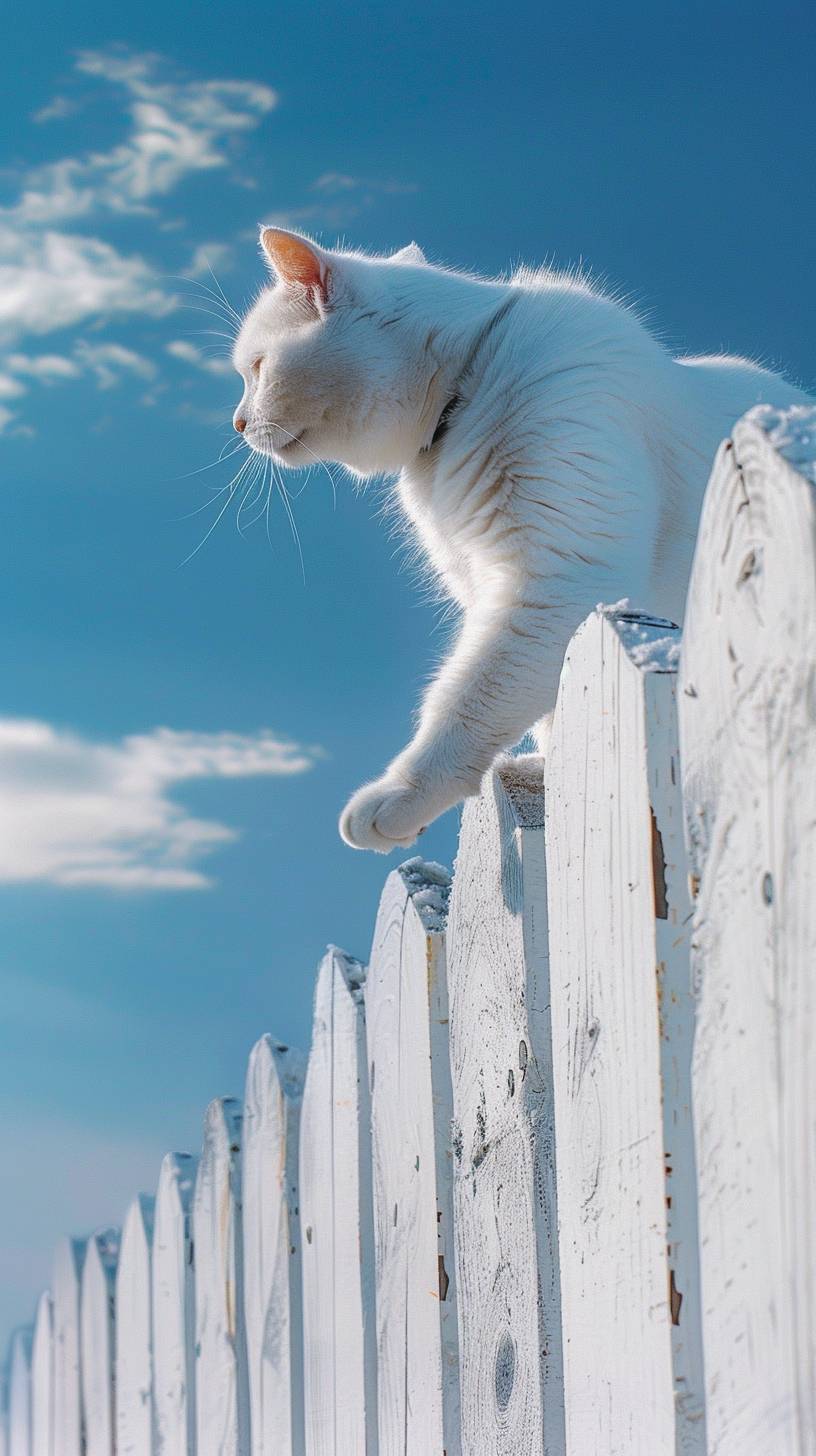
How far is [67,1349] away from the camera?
372cm

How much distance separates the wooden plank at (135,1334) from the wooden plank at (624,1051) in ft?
6.58

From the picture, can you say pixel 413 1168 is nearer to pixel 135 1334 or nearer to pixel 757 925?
pixel 757 925

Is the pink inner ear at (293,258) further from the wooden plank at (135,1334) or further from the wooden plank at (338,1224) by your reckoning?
the wooden plank at (135,1334)

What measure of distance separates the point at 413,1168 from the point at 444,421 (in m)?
1.56

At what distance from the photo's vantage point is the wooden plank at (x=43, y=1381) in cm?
392

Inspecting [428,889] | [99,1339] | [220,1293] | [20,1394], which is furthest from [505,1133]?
[20,1394]

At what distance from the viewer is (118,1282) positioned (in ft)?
10.6

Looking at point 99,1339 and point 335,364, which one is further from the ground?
point 335,364

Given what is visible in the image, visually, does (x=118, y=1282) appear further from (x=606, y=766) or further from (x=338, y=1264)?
(x=606, y=766)

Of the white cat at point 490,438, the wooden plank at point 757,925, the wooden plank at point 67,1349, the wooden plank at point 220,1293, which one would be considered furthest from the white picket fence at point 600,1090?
the wooden plank at point 67,1349

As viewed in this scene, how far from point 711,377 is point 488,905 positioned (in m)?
1.82

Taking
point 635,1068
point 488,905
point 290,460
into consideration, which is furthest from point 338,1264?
point 290,460

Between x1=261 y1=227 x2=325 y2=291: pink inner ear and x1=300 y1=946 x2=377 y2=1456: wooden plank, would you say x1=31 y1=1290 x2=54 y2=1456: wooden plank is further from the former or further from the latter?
x1=261 y1=227 x2=325 y2=291: pink inner ear

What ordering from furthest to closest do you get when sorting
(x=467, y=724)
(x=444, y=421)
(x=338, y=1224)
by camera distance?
(x=444, y=421) < (x=467, y=724) < (x=338, y=1224)
